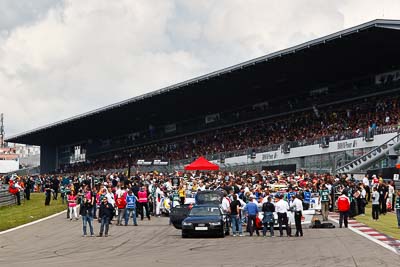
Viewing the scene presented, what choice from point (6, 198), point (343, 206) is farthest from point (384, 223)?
point (6, 198)

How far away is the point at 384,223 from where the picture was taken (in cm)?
2664

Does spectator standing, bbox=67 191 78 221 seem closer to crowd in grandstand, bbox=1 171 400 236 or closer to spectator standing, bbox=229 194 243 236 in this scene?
crowd in grandstand, bbox=1 171 400 236

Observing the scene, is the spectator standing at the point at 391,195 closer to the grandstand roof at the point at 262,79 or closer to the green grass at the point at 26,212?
the grandstand roof at the point at 262,79

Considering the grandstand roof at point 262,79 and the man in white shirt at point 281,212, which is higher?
the grandstand roof at point 262,79

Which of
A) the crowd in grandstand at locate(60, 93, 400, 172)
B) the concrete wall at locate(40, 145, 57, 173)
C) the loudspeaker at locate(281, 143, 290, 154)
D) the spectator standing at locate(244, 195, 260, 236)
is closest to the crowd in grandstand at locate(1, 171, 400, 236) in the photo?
the spectator standing at locate(244, 195, 260, 236)

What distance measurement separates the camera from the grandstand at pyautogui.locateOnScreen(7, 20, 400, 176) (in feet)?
145

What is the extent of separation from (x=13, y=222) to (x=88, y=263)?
1435 cm

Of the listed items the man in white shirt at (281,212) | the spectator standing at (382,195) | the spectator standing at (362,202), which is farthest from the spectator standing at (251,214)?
the spectator standing at (362,202)

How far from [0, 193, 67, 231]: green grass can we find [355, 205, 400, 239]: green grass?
14.2m

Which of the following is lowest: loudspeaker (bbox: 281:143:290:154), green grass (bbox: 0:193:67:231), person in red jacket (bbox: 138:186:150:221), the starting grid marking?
the starting grid marking

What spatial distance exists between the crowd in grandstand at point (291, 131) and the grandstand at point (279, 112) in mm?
108

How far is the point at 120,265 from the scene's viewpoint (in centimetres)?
1506

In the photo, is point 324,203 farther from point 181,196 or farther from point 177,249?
point 177,249

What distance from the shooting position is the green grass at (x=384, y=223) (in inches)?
913
